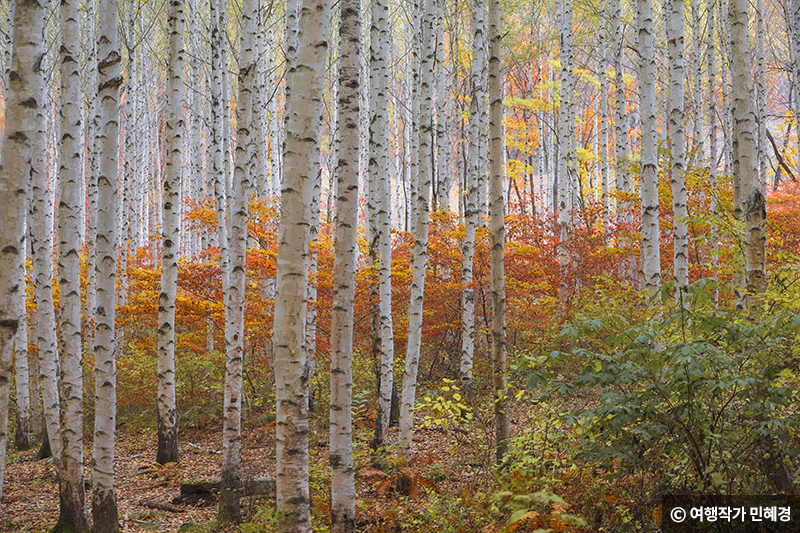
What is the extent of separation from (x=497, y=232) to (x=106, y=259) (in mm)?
3603

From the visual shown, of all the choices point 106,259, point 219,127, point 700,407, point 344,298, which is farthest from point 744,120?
point 219,127

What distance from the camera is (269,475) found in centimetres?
686

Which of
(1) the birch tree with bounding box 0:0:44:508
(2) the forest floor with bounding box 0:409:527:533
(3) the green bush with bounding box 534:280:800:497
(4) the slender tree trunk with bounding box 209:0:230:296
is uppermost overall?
(4) the slender tree trunk with bounding box 209:0:230:296

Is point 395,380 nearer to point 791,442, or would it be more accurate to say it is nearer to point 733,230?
point 733,230

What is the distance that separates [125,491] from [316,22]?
6463 millimetres

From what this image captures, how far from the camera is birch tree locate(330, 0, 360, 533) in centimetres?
438

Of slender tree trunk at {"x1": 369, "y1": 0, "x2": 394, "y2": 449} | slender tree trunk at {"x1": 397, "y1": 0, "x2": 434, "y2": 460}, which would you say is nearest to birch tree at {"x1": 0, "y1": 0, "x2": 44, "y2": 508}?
slender tree trunk at {"x1": 397, "y1": 0, "x2": 434, "y2": 460}

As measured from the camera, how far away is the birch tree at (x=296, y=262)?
143 inches

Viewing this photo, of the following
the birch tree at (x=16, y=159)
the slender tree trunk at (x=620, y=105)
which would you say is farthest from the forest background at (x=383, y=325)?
the slender tree trunk at (x=620, y=105)

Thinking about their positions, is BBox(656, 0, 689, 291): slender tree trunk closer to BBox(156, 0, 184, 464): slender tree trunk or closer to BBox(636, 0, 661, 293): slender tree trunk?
BBox(636, 0, 661, 293): slender tree trunk

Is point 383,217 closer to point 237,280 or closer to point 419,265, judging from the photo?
point 419,265

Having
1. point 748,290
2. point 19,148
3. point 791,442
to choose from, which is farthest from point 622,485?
point 19,148

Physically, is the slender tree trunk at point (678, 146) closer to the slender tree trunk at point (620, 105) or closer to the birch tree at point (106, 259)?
the slender tree trunk at point (620, 105)

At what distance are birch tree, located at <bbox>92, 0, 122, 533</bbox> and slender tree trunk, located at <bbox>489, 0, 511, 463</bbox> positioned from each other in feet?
11.2
